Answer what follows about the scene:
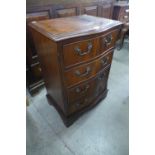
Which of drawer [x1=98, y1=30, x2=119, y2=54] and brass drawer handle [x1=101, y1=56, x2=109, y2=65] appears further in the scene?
brass drawer handle [x1=101, y1=56, x2=109, y2=65]

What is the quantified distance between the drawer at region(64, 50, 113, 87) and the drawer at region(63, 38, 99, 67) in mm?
65

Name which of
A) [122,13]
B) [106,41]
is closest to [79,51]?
[106,41]

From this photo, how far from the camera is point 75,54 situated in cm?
90

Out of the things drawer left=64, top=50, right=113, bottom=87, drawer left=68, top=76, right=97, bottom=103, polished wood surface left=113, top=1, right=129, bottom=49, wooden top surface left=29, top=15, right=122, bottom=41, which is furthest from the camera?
polished wood surface left=113, top=1, right=129, bottom=49

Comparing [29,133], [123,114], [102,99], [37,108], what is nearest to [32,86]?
[37,108]

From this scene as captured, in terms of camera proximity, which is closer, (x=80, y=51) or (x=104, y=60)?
(x=80, y=51)

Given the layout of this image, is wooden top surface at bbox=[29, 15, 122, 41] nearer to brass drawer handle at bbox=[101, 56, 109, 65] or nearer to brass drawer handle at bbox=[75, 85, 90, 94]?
brass drawer handle at bbox=[101, 56, 109, 65]

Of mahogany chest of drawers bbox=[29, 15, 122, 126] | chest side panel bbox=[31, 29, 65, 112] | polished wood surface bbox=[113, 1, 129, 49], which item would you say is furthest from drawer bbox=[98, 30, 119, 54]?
polished wood surface bbox=[113, 1, 129, 49]

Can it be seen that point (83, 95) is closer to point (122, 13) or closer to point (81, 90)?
point (81, 90)

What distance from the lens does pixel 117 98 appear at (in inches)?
66.3

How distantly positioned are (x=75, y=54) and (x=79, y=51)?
0.04 meters

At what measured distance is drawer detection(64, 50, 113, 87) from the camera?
0.99 meters
